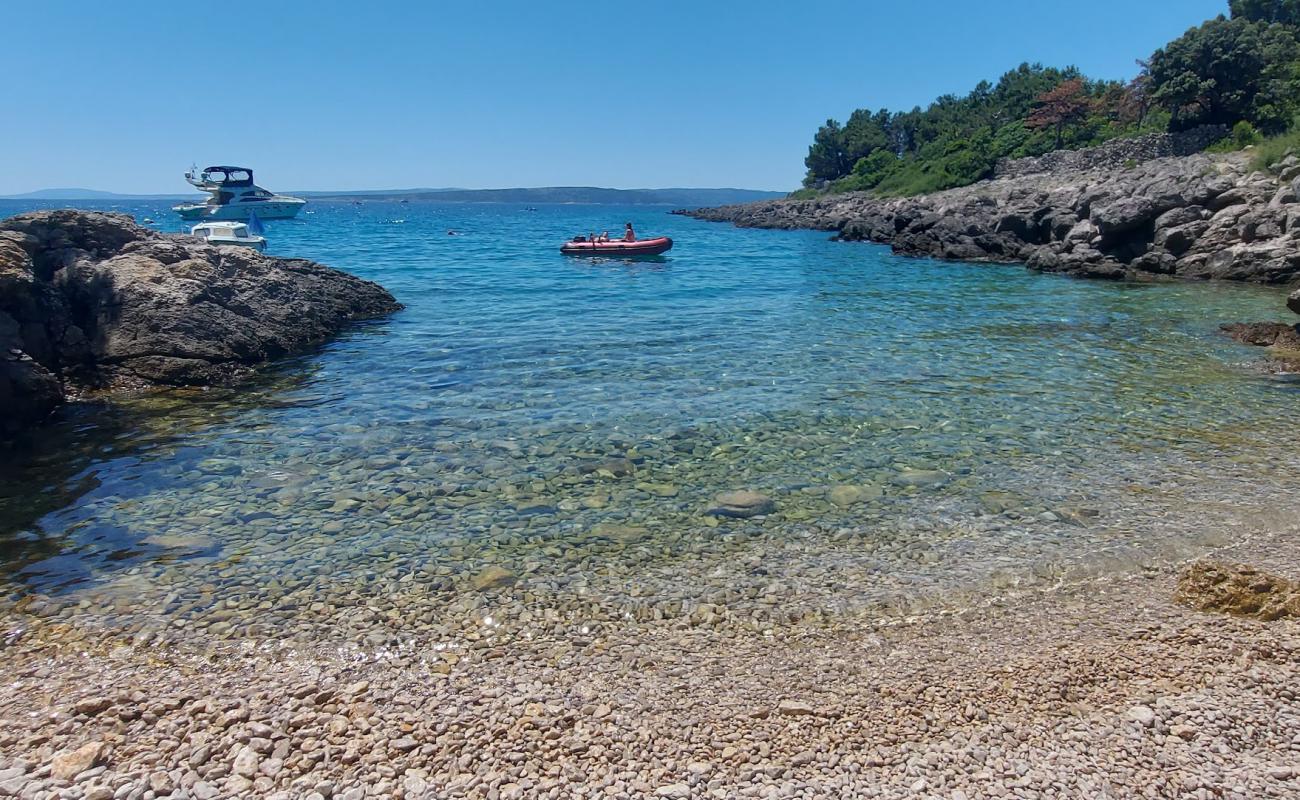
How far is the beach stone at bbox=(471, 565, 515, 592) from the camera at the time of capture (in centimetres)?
653

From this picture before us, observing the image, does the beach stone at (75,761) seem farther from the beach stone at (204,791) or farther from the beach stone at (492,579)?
the beach stone at (492,579)

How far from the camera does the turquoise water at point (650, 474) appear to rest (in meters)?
6.59

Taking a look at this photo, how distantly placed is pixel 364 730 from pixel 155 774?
3.71 ft

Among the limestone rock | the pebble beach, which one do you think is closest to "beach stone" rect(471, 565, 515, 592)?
the pebble beach

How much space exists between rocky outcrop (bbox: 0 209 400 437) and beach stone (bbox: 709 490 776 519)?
10168 mm

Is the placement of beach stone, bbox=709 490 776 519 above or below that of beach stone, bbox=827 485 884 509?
below

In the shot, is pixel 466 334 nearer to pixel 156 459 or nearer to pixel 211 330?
pixel 211 330

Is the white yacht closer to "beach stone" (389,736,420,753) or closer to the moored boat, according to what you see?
the moored boat

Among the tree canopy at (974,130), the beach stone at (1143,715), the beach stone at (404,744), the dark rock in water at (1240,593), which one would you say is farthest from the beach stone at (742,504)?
the tree canopy at (974,130)

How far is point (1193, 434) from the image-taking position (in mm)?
10125

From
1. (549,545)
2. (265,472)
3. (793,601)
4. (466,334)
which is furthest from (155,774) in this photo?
(466,334)

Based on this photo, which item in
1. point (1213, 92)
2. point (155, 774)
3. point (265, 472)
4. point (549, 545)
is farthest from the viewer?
point (1213, 92)

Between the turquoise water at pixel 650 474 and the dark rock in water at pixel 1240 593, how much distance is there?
643 mm

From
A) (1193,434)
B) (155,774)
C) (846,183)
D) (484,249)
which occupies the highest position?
(846,183)
